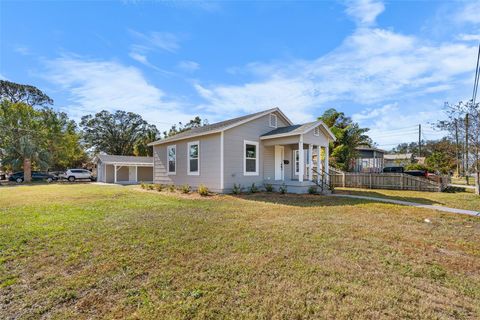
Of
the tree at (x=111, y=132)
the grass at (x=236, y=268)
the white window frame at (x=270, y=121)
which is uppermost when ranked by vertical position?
the tree at (x=111, y=132)

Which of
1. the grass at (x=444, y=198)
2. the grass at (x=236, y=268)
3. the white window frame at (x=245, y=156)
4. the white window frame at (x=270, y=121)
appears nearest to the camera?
the grass at (x=236, y=268)

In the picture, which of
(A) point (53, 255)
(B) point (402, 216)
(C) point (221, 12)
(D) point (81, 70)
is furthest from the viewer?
(D) point (81, 70)

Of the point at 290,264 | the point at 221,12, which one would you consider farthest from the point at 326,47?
the point at 290,264

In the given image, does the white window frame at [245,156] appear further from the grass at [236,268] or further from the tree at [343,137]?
the tree at [343,137]

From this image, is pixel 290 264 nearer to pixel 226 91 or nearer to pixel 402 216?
pixel 402 216

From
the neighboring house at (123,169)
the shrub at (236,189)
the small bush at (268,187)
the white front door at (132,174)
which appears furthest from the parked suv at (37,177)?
the small bush at (268,187)

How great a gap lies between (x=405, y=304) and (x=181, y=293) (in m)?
2.54

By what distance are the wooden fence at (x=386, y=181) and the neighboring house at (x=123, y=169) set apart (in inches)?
799

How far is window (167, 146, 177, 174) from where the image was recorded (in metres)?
15.7

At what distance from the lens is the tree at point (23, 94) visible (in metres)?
35.2

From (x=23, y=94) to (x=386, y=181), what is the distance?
156 ft

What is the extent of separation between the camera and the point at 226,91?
61.3ft

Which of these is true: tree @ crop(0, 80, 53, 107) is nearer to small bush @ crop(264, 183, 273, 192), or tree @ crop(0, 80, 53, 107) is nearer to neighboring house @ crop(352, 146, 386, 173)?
small bush @ crop(264, 183, 273, 192)

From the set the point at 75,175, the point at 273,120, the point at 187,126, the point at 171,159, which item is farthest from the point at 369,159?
the point at 75,175
